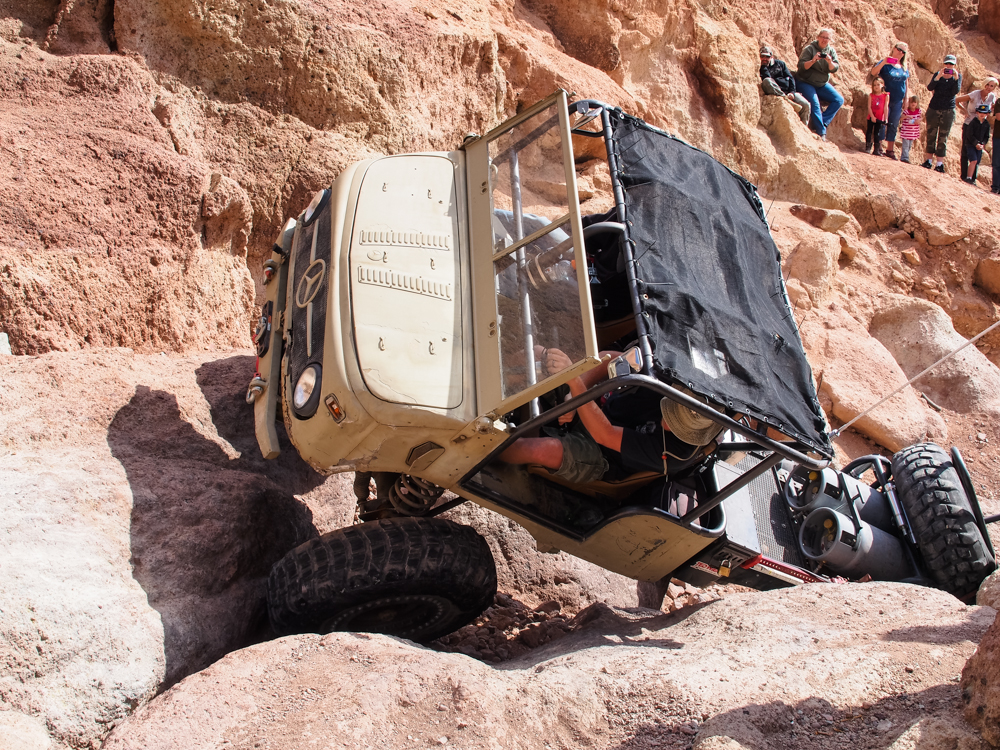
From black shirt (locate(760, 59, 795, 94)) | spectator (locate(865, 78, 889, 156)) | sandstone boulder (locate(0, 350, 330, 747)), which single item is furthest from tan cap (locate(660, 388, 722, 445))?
spectator (locate(865, 78, 889, 156))

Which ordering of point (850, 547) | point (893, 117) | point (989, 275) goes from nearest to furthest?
point (850, 547)
point (989, 275)
point (893, 117)

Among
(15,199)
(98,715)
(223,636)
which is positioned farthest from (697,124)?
(98,715)

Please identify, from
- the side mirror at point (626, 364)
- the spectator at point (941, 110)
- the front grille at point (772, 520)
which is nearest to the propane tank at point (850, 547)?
the front grille at point (772, 520)

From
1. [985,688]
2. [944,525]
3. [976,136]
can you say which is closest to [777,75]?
[976,136]

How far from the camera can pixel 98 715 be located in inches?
125

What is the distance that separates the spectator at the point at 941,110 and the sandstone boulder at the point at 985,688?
34.3ft

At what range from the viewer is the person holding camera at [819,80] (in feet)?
36.0

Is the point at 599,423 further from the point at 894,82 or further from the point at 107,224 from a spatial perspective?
the point at 894,82

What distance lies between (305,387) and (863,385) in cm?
590

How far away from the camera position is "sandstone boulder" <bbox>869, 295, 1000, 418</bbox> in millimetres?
8688

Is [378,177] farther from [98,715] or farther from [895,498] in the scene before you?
[895,498]

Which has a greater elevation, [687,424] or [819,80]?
[819,80]

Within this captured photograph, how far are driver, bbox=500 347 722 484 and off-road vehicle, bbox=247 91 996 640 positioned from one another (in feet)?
0.17

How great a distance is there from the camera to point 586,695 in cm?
338
